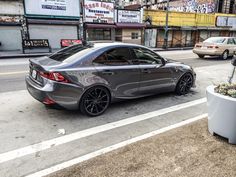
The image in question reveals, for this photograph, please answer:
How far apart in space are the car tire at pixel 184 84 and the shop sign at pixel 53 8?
17.2 m

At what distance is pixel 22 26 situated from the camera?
19.8 meters

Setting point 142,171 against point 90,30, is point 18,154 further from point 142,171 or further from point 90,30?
point 90,30

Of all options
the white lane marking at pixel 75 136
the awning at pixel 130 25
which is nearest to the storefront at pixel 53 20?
the awning at pixel 130 25

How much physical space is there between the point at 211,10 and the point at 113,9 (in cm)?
2204

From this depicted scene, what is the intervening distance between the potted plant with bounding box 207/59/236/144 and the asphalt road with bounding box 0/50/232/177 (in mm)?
968

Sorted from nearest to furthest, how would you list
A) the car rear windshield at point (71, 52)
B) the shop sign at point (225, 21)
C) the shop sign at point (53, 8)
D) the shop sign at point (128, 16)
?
the car rear windshield at point (71, 52)
the shop sign at point (53, 8)
the shop sign at point (128, 16)
the shop sign at point (225, 21)

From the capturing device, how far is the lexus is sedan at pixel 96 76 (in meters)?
4.39

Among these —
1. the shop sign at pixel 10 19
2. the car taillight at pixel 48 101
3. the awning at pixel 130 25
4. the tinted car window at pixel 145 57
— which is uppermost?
the shop sign at pixel 10 19

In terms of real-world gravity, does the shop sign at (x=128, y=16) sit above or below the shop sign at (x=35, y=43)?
above

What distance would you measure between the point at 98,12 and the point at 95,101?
19980 mm

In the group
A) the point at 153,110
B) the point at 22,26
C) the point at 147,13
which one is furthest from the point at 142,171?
the point at 147,13

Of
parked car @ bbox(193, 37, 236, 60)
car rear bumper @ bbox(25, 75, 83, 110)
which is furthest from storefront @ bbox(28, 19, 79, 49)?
car rear bumper @ bbox(25, 75, 83, 110)

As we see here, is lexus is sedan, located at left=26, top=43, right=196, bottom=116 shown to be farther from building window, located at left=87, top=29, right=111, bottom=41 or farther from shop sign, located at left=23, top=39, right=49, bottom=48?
building window, located at left=87, top=29, right=111, bottom=41

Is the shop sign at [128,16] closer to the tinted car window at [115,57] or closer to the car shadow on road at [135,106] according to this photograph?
the car shadow on road at [135,106]
